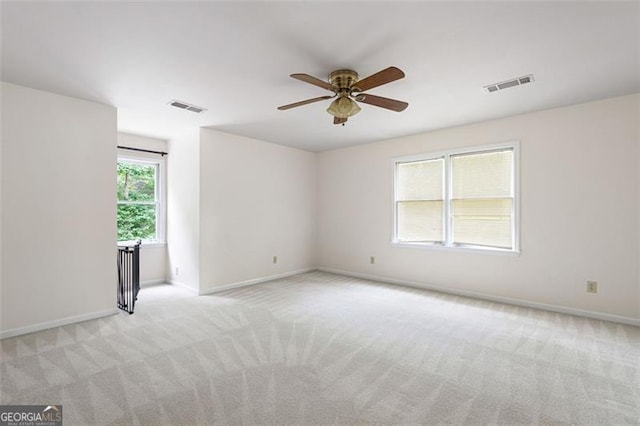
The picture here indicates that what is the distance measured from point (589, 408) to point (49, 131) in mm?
5337

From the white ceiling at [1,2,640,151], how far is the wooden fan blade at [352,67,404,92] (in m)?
0.20

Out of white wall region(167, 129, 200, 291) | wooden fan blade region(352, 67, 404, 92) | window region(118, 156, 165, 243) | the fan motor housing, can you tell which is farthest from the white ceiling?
window region(118, 156, 165, 243)

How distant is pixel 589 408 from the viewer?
6.56 ft

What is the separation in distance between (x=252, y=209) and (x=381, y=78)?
11.8 feet

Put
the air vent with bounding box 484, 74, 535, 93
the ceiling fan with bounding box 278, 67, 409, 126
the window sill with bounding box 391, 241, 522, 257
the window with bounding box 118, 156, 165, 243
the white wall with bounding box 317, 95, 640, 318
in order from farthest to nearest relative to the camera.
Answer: the window with bounding box 118, 156, 165, 243
the window sill with bounding box 391, 241, 522, 257
the white wall with bounding box 317, 95, 640, 318
the air vent with bounding box 484, 74, 535, 93
the ceiling fan with bounding box 278, 67, 409, 126

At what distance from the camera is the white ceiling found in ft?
6.57

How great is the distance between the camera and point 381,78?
2.42 meters

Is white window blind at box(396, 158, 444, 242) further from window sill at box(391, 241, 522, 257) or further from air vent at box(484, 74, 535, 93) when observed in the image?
air vent at box(484, 74, 535, 93)

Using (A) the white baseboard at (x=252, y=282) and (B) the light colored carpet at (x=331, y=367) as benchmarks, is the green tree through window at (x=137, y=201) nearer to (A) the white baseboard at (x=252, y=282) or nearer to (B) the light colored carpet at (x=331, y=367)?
(A) the white baseboard at (x=252, y=282)

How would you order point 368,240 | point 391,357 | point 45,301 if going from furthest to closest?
point 368,240 → point 45,301 → point 391,357

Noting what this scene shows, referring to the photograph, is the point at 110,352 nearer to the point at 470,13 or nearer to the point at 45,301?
the point at 45,301

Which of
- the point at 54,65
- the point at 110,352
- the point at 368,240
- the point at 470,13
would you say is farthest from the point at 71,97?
the point at 368,240
